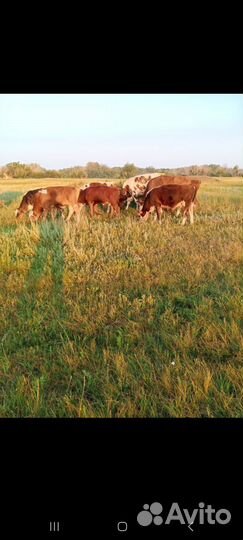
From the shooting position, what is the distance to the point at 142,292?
7.02 ft

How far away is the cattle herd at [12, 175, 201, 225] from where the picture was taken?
4.22 metres

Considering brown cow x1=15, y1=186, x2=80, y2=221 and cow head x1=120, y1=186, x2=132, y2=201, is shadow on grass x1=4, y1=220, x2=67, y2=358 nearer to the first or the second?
brown cow x1=15, y1=186, x2=80, y2=221

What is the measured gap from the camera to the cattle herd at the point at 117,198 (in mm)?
4223

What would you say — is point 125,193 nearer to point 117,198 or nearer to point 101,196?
point 117,198

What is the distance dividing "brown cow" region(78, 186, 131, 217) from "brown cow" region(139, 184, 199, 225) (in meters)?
0.50

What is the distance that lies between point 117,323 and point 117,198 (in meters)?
4.13

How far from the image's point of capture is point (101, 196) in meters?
5.15
